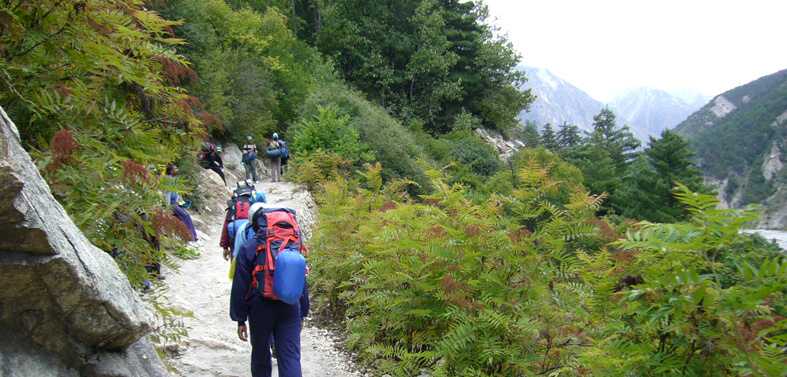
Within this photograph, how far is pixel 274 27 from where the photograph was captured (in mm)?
27812

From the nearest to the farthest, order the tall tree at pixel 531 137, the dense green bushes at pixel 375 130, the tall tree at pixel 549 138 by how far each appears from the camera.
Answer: the dense green bushes at pixel 375 130 → the tall tree at pixel 531 137 → the tall tree at pixel 549 138

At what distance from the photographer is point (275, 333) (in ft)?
11.4

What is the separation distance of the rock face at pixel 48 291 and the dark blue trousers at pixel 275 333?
1.01 meters

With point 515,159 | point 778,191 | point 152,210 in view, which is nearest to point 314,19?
point 515,159

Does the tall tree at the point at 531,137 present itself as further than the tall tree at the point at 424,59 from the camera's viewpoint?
Yes

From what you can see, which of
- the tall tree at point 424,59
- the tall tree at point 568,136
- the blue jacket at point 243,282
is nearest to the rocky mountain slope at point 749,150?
the tall tree at point 568,136

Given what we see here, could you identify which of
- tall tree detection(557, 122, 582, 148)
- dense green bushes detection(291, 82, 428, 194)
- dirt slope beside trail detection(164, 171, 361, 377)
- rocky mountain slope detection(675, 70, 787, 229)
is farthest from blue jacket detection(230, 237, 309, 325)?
tall tree detection(557, 122, 582, 148)

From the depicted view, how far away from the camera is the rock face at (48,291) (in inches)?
69.9

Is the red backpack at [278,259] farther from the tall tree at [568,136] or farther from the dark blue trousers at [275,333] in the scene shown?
the tall tree at [568,136]

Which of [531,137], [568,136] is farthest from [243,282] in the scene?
[568,136]

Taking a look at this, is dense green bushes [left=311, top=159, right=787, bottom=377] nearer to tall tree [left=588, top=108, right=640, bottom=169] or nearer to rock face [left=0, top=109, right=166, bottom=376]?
rock face [left=0, top=109, right=166, bottom=376]

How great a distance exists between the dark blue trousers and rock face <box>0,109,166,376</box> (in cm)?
101

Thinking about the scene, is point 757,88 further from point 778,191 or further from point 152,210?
point 152,210

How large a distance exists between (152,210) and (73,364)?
104 cm
